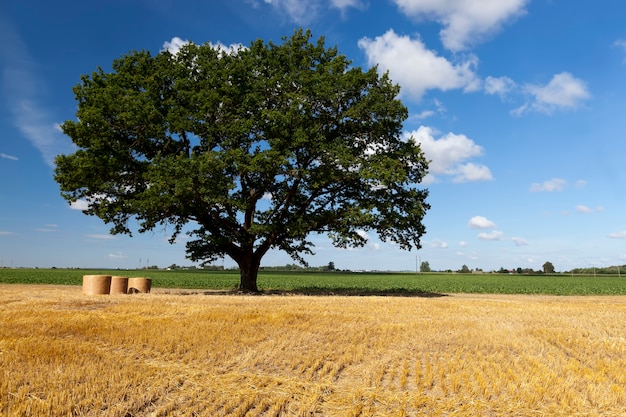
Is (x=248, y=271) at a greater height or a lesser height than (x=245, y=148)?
lesser

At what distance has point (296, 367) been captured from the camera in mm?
8430

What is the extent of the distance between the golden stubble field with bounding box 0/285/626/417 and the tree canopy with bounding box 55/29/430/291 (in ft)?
41.3

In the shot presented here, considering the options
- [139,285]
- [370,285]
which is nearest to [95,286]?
[139,285]

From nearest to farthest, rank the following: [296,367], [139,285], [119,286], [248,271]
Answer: [296,367]
[119,286]
[139,285]
[248,271]

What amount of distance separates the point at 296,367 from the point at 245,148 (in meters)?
20.0

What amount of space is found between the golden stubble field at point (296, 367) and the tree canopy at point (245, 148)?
12582 millimetres

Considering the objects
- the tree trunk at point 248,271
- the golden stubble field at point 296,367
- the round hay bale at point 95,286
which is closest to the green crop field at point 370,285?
the tree trunk at point 248,271

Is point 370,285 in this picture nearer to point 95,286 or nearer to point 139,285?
point 139,285

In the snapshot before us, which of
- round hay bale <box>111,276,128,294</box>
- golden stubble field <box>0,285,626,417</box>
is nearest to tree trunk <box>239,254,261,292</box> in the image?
round hay bale <box>111,276,128,294</box>

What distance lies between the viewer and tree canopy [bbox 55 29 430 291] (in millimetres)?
25016

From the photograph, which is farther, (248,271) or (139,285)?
(248,271)

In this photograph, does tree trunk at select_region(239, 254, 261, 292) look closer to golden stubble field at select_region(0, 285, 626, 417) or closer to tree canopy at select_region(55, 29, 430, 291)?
tree canopy at select_region(55, 29, 430, 291)

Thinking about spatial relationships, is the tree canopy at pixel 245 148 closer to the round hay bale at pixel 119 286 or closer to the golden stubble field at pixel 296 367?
the round hay bale at pixel 119 286

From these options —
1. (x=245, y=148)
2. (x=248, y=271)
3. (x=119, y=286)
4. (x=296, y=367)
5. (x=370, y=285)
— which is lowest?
(x=296, y=367)
